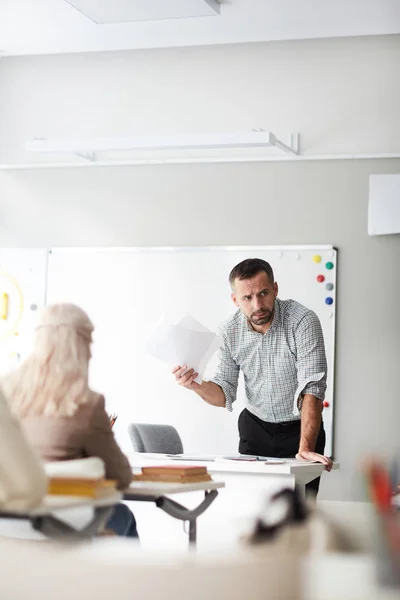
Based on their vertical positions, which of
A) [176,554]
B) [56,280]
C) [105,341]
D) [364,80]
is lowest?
[176,554]

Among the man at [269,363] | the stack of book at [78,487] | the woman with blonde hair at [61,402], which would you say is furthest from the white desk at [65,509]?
the man at [269,363]

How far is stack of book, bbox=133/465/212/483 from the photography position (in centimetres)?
329

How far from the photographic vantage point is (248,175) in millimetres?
6398

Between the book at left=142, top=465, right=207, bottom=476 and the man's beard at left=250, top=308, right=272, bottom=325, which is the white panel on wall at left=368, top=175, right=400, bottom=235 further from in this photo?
the book at left=142, top=465, right=207, bottom=476

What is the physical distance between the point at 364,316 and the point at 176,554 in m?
4.71

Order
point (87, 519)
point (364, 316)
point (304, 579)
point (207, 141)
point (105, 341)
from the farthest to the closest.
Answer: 1. point (105, 341)
2. point (364, 316)
3. point (207, 141)
4. point (87, 519)
5. point (304, 579)

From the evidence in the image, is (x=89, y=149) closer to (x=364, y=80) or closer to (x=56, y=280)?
(x=56, y=280)

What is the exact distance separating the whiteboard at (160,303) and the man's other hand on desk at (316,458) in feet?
5.99

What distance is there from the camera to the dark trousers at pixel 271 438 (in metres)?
4.72

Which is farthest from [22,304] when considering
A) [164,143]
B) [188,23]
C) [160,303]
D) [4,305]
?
[188,23]

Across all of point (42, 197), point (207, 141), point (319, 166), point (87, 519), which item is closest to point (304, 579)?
point (87, 519)

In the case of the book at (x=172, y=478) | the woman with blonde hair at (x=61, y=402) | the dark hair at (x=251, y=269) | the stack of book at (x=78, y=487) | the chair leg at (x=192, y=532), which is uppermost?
the dark hair at (x=251, y=269)

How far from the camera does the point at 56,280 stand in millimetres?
6703

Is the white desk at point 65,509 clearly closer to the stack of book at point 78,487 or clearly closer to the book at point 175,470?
the stack of book at point 78,487
